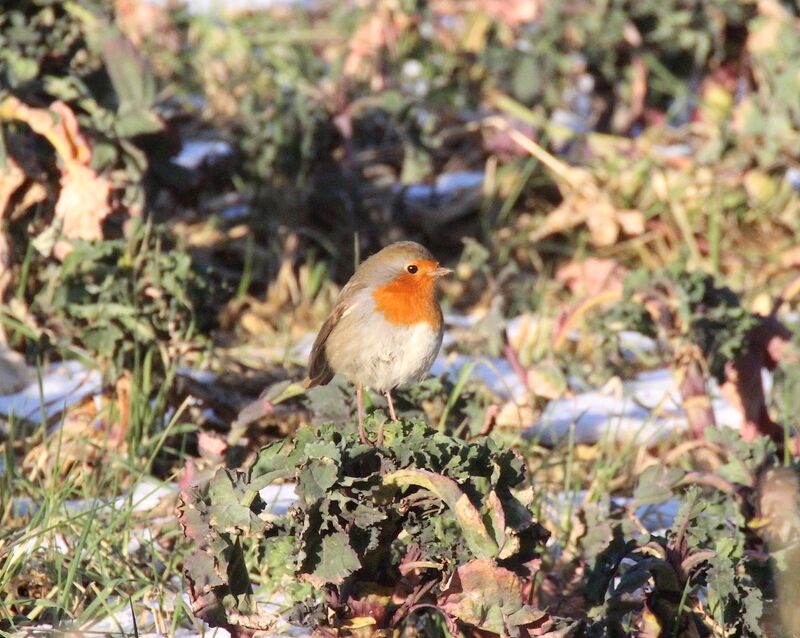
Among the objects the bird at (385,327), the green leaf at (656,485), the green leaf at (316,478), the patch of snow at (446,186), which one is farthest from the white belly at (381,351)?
the patch of snow at (446,186)

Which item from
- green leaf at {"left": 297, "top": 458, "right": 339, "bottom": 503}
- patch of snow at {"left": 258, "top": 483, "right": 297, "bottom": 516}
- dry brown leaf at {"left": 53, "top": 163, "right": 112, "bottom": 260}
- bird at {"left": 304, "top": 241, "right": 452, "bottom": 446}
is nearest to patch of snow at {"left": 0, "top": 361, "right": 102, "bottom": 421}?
dry brown leaf at {"left": 53, "top": 163, "right": 112, "bottom": 260}

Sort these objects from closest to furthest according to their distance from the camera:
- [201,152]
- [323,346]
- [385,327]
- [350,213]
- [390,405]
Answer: [390,405] → [385,327] → [323,346] → [350,213] → [201,152]

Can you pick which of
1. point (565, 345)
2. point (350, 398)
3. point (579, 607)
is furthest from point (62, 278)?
point (565, 345)

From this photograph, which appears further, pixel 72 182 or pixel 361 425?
pixel 72 182

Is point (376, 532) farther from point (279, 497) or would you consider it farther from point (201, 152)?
point (201, 152)

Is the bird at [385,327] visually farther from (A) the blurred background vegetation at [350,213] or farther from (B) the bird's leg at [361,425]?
(B) the bird's leg at [361,425]

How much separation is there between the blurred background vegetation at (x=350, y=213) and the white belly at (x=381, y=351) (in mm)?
128

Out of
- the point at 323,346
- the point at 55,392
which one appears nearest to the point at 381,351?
the point at 323,346

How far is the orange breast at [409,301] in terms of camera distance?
3.55 metres

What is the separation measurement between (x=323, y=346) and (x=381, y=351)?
1.00ft

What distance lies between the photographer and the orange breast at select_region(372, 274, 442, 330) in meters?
3.55

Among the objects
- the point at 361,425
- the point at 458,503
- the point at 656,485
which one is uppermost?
the point at 458,503

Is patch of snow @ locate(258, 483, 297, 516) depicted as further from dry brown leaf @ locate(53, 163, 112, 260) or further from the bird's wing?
dry brown leaf @ locate(53, 163, 112, 260)

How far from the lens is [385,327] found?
3.54 m
